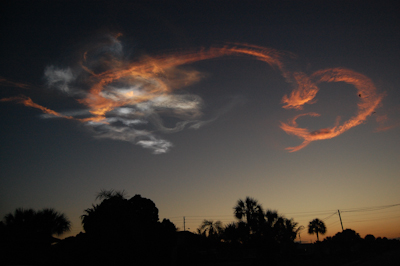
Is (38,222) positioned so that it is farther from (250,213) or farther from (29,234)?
(250,213)

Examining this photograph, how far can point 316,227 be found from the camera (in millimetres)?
58625

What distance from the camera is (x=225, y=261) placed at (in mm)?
34406

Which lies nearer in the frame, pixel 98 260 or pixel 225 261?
pixel 98 260

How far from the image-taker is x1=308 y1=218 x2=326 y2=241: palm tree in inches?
2265

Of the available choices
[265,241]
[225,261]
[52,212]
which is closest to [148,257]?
[52,212]

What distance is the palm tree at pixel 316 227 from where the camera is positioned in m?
57.5

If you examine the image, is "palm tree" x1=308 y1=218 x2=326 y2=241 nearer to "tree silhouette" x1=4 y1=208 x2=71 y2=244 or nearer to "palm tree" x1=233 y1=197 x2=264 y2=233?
"palm tree" x1=233 y1=197 x2=264 y2=233

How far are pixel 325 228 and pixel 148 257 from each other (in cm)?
5271

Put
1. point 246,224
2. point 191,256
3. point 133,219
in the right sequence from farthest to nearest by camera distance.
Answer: point 246,224
point 191,256
point 133,219

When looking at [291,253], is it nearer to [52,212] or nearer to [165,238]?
[165,238]

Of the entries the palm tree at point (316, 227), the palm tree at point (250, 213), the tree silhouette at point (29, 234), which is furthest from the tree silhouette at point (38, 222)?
the palm tree at point (316, 227)

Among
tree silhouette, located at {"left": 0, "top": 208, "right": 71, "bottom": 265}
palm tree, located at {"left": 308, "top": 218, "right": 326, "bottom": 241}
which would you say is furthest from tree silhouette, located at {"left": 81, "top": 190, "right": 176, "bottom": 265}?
palm tree, located at {"left": 308, "top": 218, "right": 326, "bottom": 241}

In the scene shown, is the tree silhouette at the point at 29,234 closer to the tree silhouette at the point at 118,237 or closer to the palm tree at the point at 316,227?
the tree silhouette at the point at 118,237

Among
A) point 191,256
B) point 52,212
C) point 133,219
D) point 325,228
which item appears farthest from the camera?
point 325,228
